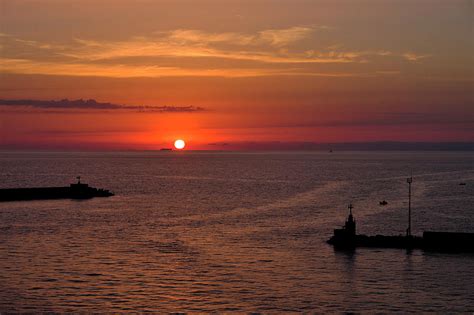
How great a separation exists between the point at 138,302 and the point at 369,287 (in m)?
19.8

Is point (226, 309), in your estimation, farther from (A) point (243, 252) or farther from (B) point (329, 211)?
(B) point (329, 211)

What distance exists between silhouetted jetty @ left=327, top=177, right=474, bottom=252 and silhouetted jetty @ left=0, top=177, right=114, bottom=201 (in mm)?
82598

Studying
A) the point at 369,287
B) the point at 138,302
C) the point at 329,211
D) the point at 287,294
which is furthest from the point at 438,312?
the point at 329,211

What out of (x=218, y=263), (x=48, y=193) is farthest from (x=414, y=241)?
(x=48, y=193)

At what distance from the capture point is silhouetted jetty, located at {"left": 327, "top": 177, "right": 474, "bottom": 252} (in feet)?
242

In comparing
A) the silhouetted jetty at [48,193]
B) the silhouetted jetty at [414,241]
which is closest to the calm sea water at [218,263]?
the silhouetted jetty at [414,241]

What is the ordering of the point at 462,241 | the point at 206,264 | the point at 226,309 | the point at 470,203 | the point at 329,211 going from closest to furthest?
1. the point at 226,309
2. the point at 206,264
3. the point at 462,241
4. the point at 329,211
5. the point at 470,203

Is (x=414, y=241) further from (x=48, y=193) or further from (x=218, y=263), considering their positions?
(x=48, y=193)

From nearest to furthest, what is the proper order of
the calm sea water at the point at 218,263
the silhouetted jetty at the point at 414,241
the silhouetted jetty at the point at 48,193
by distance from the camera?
the calm sea water at the point at 218,263
the silhouetted jetty at the point at 414,241
the silhouetted jetty at the point at 48,193

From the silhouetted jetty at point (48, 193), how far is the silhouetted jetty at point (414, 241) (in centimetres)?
8260

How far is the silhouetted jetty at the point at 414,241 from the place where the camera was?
73.9 meters

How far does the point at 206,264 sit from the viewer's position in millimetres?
63938

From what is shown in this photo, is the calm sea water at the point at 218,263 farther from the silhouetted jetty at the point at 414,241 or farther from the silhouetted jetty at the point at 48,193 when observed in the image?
the silhouetted jetty at the point at 48,193

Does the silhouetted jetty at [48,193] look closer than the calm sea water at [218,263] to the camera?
No
